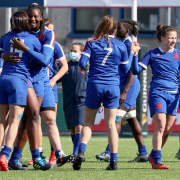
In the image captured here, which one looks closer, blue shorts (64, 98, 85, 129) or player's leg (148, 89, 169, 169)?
player's leg (148, 89, 169, 169)

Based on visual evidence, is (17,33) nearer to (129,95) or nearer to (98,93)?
(98,93)

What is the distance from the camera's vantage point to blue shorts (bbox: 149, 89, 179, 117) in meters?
6.48

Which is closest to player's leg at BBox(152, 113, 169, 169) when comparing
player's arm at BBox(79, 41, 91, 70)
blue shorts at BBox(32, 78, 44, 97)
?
player's arm at BBox(79, 41, 91, 70)

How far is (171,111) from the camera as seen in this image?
6.66 m

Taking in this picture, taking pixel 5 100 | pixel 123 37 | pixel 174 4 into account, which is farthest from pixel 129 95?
pixel 174 4

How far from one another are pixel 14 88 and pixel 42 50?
1.87ft

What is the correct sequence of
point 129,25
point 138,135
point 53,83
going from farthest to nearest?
point 138,135 < point 129,25 < point 53,83

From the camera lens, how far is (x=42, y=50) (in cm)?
595

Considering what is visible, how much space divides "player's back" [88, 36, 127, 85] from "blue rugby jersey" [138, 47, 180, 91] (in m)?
0.69

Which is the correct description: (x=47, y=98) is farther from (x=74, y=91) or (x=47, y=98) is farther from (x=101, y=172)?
(x=74, y=91)

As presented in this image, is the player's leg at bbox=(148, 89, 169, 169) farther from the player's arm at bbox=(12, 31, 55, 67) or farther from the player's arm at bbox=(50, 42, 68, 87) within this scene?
the player's arm at bbox=(12, 31, 55, 67)

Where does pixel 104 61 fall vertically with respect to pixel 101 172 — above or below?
above

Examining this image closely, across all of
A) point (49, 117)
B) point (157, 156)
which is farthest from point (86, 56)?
point (157, 156)

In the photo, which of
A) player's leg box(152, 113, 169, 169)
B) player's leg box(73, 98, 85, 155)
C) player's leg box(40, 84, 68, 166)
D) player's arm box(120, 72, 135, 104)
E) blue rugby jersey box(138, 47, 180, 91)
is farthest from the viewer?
player's leg box(73, 98, 85, 155)
